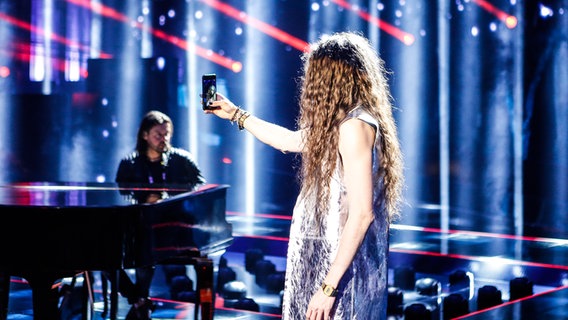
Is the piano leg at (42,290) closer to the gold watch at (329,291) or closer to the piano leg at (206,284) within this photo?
the piano leg at (206,284)

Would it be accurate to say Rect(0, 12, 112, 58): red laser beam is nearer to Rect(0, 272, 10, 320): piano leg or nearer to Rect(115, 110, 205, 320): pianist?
Rect(115, 110, 205, 320): pianist

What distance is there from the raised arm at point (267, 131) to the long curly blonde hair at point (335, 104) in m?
0.16

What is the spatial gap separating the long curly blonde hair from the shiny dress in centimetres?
3

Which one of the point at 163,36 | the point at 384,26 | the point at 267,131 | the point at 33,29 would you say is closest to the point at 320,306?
the point at 267,131

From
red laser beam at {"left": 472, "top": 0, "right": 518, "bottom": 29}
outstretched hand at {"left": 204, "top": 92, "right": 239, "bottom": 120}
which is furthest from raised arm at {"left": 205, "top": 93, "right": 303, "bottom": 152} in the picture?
red laser beam at {"left": 472, "top": 0, "right": 518, "bottom": 29}

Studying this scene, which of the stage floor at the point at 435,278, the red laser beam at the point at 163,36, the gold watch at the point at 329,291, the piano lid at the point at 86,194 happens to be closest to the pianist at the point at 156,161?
the piano lid at the point at 86,194

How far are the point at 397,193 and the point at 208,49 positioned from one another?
6342 mm

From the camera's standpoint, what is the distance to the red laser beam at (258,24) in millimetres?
7758

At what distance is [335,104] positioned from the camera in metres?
1.78

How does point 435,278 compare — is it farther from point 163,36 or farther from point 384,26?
point 163,36

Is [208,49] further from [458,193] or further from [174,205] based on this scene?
[174,205]

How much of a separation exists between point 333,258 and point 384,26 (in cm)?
600

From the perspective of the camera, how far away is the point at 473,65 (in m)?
7.61

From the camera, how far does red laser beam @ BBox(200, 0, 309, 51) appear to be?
25.5 feet
